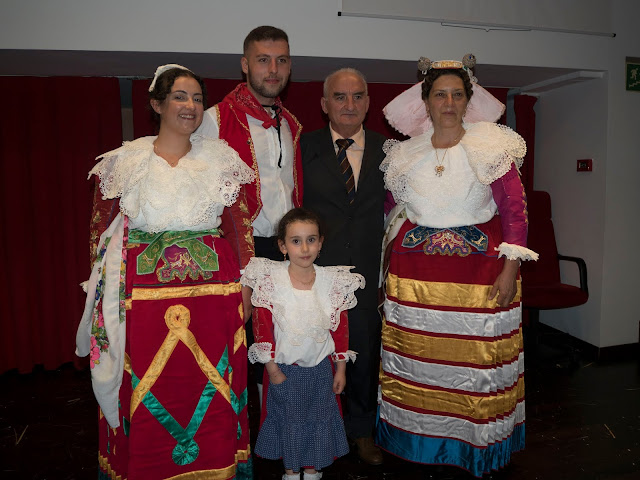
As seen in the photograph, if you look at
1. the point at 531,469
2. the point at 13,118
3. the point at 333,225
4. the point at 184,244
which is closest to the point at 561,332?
the point at 531,469

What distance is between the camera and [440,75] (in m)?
2.31

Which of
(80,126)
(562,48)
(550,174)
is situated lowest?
(550,174)

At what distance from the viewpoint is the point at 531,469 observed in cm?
249

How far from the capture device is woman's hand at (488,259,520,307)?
2.24 m

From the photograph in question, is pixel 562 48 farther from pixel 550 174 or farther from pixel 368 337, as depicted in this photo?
pixel 368 337

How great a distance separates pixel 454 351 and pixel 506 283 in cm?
38

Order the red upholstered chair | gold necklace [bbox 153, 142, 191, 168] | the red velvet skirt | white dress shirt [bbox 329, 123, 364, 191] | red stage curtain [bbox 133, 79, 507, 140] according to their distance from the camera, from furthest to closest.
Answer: the red upholstered chair, red stage curtain [bbox 133, 79, 507, 140], white dress shirt [bbox 329, 123, 364, 191], gold necklace [bbox 153, 142, 191, 168], the red velvet skirt

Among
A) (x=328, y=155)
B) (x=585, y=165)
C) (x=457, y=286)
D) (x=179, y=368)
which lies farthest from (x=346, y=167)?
(x=585, y=165)

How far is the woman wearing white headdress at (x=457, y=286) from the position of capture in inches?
89.4

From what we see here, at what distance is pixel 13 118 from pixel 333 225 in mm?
2564

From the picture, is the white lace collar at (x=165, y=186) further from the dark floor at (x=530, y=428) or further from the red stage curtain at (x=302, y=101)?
the red stage curtain at (x=302, y=101)

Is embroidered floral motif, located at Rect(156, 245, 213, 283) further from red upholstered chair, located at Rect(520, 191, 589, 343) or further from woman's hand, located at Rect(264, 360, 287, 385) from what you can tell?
red upholstered chair, located at Rect(520, 191, 589, 343)

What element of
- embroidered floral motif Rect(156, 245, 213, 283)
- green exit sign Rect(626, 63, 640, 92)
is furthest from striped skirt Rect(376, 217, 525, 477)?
green exit sign Rect(626, 63, 640, 92)

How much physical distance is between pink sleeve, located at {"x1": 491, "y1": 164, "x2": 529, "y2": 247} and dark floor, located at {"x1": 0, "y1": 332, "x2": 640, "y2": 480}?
1.15 meters
